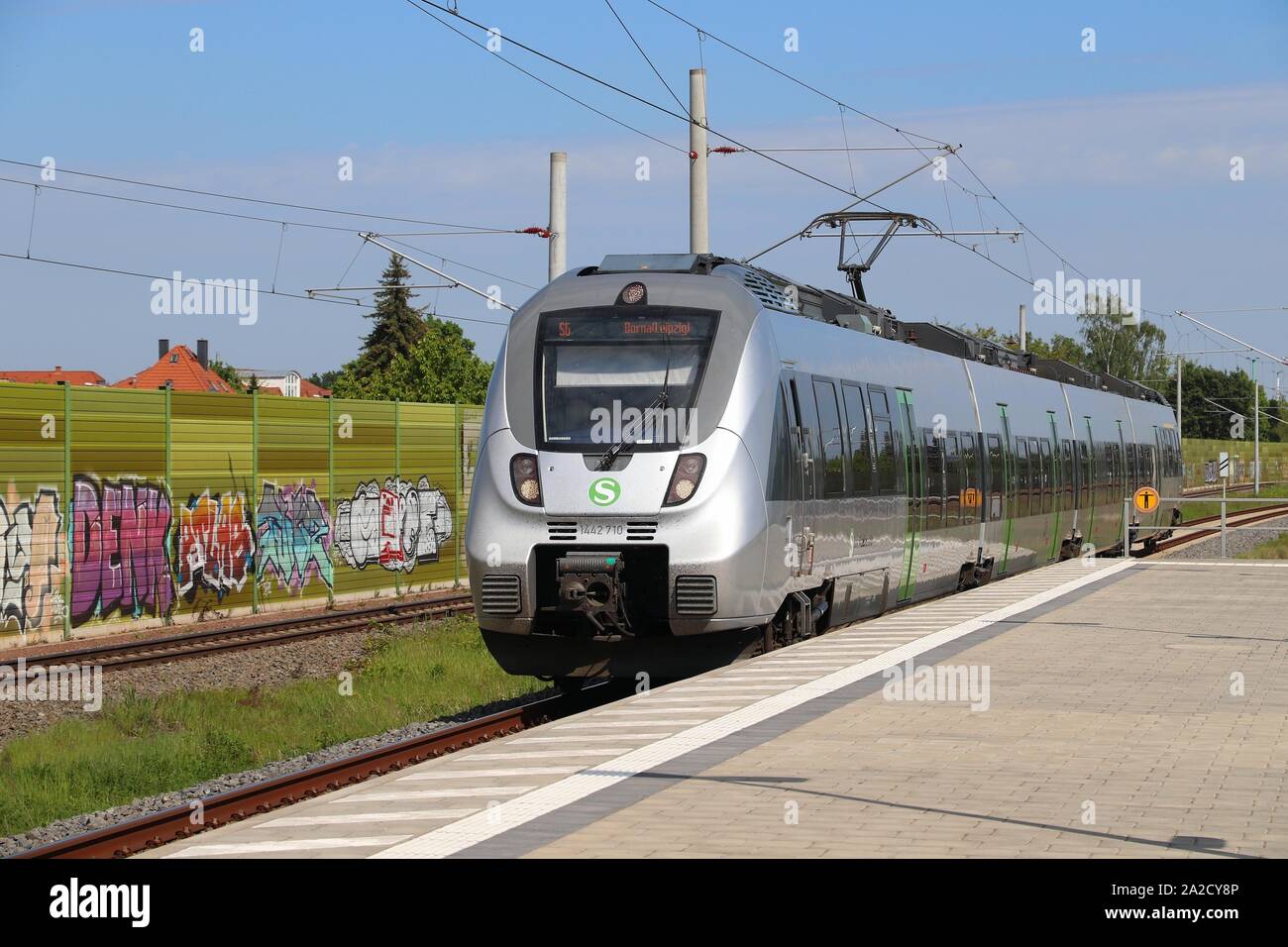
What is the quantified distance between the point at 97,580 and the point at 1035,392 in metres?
15.5

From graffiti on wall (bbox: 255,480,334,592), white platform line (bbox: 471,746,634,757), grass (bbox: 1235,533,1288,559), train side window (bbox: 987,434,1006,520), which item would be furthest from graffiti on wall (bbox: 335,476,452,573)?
white platform line (bbox: 471,746,634,757)

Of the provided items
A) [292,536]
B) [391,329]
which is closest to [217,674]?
[292,536]

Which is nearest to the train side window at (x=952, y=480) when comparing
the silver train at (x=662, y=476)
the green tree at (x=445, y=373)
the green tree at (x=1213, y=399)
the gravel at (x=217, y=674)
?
the silver train at (x=662, y=476)

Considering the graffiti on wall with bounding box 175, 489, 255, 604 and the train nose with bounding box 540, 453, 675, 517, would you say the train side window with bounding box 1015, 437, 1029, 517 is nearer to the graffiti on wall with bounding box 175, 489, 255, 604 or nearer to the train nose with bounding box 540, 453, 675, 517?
the graffiti on wall with bounding box 175, 489, 255, 604

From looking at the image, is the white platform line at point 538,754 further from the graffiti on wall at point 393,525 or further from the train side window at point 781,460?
the graffiti on wall at point 393,525

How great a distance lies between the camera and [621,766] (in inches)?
376

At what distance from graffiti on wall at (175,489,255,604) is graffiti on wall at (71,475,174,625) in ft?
1.40

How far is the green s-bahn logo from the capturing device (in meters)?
13.8

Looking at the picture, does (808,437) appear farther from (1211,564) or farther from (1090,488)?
(1090,488)

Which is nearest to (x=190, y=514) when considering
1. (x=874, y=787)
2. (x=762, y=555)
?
(x=762, y=555)

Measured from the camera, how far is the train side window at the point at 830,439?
1616 centimetres

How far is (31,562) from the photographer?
21281 mm

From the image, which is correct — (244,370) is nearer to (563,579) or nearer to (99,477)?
(99,477)

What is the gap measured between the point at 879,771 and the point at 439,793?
2.45 meters
